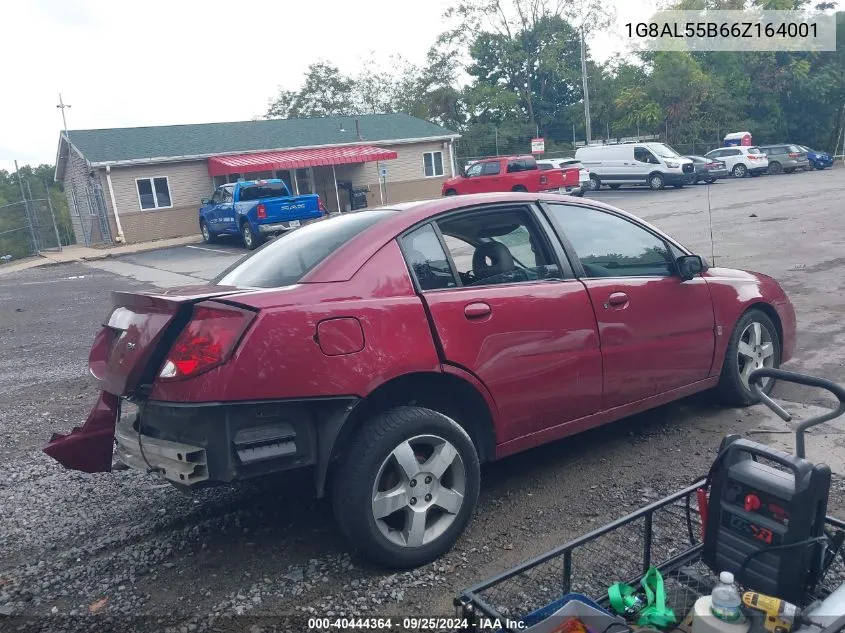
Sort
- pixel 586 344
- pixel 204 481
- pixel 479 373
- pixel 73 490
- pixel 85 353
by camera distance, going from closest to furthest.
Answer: pixel 204 481 → pixel 479 373 → pixel 586 344 → pixel 73 490 → pixel 85 353

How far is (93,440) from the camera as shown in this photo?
3816 millimetres

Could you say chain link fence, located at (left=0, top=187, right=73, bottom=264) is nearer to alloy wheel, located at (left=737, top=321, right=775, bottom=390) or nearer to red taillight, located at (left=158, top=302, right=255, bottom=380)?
red taillight, located at (left=158, top=302, right=255, bottom=380)

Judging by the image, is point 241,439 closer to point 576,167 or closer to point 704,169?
point 576,167

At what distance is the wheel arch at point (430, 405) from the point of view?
3297mm

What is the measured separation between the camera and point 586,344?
4086mm

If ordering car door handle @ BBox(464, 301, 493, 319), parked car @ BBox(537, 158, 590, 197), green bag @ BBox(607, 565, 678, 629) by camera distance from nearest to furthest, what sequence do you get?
green bag @ BBox(607, 565, 678, 629) < car door handle @ BBox(464, 301, 493, 319) < parked car @ BBox(537, 158, 590, 197)

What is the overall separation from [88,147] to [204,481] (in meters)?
28.6

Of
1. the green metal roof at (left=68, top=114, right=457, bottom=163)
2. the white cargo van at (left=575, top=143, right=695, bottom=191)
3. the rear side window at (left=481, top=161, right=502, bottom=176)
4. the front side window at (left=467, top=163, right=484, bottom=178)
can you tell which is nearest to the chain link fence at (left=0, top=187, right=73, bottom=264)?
the green metal roof at (left=68, top=114, right=457, bottom=163)

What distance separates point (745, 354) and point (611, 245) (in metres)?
1.45

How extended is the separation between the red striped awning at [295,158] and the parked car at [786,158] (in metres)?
18.8

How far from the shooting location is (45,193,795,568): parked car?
3131mm

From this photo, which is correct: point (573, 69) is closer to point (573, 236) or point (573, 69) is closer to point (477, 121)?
point (477, 121)

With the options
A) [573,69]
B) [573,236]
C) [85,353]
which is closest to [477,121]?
[573,69]

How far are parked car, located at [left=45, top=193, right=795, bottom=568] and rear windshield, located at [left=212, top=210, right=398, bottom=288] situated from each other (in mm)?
17
